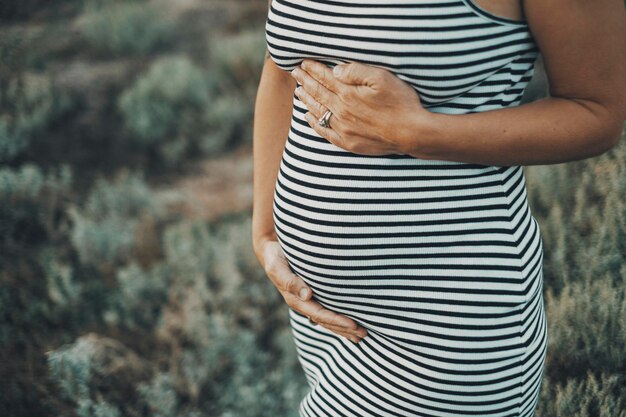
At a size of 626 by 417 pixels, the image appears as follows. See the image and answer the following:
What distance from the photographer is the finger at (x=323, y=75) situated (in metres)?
1.25

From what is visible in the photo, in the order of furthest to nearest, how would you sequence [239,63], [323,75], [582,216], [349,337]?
[239,63]
[582,216]
[349,337]
[323,75]

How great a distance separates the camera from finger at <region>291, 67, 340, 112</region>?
1293 mm

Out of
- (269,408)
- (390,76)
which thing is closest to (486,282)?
(390,76)

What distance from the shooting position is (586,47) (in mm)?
1064

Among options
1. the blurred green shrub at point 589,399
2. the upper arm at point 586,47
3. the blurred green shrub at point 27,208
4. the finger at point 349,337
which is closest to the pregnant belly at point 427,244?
the finger at point 349,337

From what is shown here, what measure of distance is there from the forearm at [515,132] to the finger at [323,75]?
192 millimetres

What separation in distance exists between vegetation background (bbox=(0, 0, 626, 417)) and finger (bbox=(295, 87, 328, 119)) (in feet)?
4.62

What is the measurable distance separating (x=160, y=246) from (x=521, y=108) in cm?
332

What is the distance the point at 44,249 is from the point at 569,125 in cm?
357

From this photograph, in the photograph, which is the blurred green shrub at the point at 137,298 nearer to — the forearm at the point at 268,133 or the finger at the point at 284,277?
the forearm at the point at 268,133

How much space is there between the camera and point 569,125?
3.79 ft

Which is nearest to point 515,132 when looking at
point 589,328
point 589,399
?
point 589,399

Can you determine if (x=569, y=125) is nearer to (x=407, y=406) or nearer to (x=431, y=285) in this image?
(x=431, y=285)

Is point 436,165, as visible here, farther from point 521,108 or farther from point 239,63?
point 239,63
